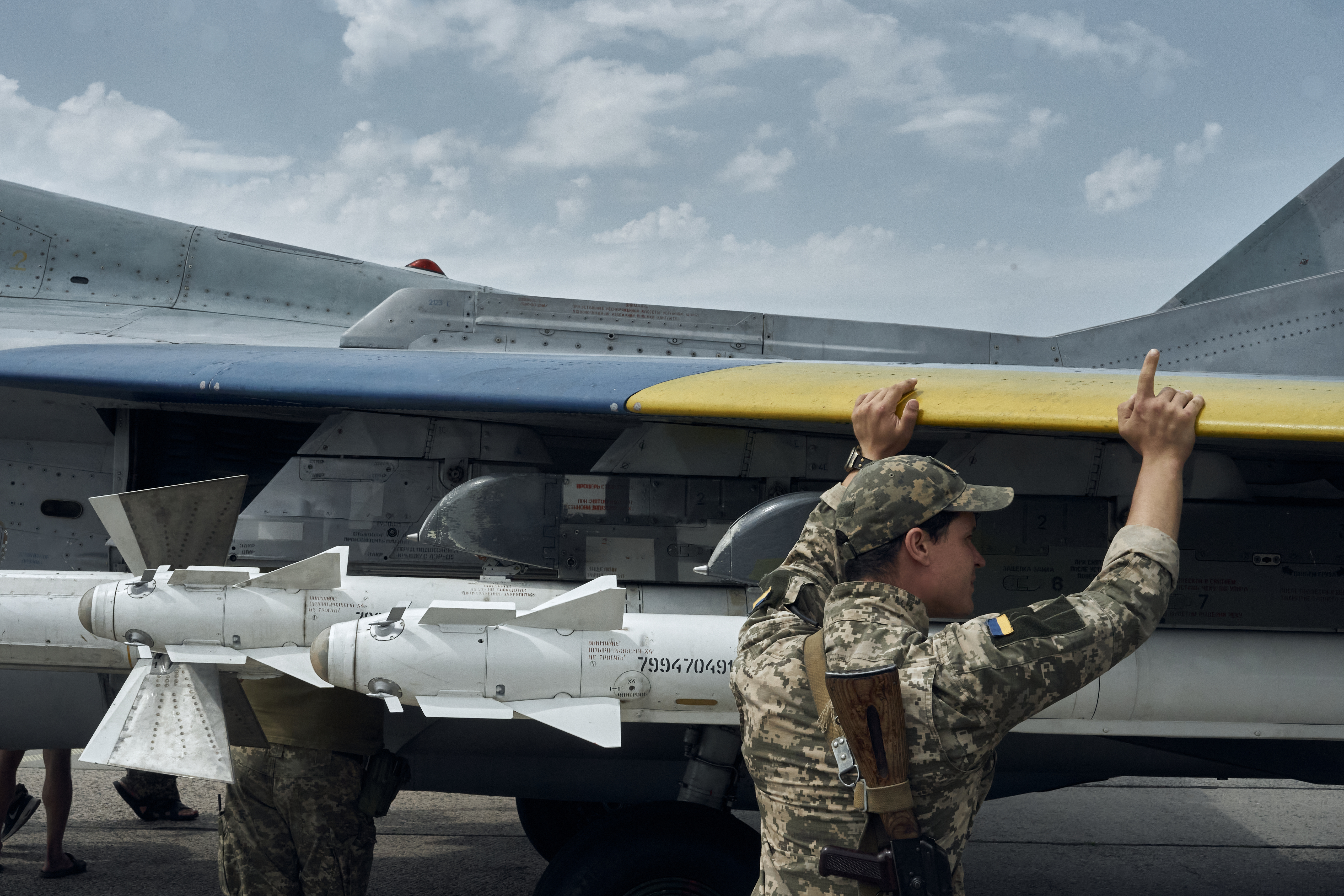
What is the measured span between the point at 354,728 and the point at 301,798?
0.35 metres

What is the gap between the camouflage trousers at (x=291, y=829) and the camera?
4.08 m

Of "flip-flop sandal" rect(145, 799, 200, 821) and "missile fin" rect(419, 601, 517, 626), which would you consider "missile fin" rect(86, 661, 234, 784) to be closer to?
"missile fin" rect(419, 601, 517, 626)

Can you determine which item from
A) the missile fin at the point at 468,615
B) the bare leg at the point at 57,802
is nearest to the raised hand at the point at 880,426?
the missile fin at the point at 468,615

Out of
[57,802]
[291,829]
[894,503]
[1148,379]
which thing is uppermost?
[1148,379]

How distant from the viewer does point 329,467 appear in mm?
5172

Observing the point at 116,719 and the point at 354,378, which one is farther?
the point at 354,378

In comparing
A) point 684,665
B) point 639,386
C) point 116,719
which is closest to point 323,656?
point 116,719

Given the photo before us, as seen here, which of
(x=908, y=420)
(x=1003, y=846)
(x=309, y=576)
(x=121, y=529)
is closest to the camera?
(x=908, y=420)

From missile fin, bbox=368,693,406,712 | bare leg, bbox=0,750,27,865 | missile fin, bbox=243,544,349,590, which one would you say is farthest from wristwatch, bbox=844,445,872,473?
bare leg, bbox=0,750,27,865

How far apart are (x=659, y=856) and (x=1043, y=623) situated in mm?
2259

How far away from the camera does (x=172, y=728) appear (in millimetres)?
3912

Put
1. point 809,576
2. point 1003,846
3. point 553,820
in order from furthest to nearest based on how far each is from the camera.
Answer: point 1003,846 → point 553,820 → point 809,576

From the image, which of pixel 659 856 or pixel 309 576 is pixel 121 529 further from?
pixel 659 856

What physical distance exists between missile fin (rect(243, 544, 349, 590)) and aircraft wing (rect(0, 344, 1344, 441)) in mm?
882
